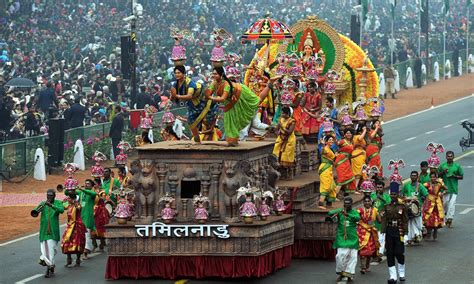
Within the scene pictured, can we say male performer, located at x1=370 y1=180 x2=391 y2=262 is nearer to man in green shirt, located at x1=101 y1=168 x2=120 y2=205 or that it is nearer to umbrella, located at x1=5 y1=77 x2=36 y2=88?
man in green shirt, located at x1=101 y1=168 x2=120 y2=205

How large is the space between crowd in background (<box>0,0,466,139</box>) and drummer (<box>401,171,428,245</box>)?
1119 centimetres

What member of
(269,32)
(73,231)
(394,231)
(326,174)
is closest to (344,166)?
(326,174)

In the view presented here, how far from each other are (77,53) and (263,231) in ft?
130

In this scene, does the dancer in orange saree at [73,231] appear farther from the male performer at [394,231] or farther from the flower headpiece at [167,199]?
the male performer at [394,231]

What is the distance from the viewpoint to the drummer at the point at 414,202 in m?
33.8

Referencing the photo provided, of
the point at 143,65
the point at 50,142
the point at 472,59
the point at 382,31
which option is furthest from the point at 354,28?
the point at 382,31

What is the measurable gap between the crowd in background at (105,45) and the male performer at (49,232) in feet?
42.5

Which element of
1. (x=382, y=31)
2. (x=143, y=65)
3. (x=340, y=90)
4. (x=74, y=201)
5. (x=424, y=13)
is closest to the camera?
(x=74, y=201)

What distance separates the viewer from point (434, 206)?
115 ft

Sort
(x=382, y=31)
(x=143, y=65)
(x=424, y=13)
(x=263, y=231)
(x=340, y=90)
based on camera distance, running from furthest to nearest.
→ (x=382, y=31)
(x=424, y=13)
(x=143, y=65)
(x=340, y=90)
(x=263, y=231)

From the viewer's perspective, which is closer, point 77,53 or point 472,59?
point 77,53

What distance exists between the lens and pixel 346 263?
1204 inches

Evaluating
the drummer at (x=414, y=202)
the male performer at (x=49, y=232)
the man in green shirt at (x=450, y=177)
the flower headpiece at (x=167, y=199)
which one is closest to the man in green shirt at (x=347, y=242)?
the flower headpiece at (x=167, y=199)

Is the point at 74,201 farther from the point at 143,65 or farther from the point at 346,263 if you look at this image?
the point at 143,65
